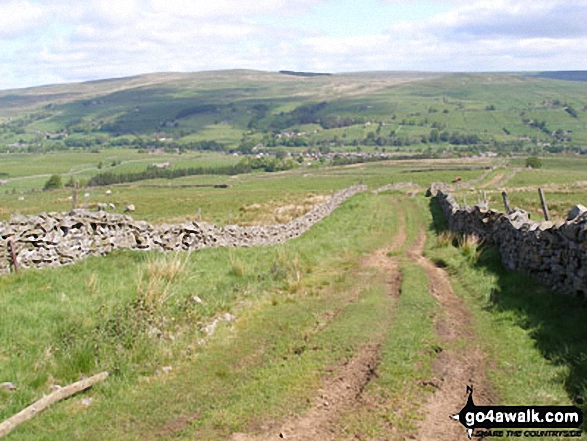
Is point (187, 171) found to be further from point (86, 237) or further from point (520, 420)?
point (520, 420)

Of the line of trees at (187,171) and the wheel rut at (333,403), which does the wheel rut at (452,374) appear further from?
the line of trees at (187,171)

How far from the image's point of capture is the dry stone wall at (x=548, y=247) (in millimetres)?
11586

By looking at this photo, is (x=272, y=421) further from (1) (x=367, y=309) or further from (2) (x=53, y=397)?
(1) (x=367, y=309)

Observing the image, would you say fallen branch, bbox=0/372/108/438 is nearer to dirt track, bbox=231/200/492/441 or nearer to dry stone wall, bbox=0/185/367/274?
dirt track, bbox=231/200/492/441

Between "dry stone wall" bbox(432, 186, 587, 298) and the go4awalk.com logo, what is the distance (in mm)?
4836

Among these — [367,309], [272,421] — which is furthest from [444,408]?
[367,309]

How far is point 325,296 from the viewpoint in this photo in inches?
581

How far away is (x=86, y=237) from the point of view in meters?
18.0

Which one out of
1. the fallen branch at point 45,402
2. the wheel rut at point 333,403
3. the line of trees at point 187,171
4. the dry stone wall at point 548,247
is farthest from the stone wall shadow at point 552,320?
the line of trees at point 187,171

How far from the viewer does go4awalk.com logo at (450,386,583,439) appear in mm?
6949

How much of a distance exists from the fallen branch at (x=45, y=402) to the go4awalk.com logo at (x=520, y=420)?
18.4 ft

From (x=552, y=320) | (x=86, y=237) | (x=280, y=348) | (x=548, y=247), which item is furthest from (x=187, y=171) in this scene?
(x=552, y=320)

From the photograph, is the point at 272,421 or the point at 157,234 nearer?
the point at 272,421

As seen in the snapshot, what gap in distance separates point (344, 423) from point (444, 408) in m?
1.47
